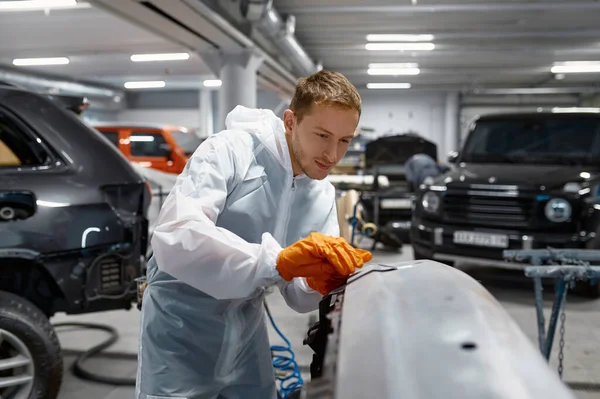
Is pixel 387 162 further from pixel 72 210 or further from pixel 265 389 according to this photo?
pixel 265 389

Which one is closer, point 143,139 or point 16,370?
point 16,370

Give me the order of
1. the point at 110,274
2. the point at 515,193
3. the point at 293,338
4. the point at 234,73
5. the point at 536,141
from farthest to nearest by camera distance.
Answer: the point at 234,73
the point at 536,141
the point at 515,193
the point at 293,338
the point at 110,274

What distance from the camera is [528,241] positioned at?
4.67m

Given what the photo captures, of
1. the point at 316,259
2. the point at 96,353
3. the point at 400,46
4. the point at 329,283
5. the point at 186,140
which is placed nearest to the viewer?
the point at 316,259

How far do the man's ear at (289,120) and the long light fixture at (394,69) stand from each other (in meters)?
12.7

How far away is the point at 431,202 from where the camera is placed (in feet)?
17.3

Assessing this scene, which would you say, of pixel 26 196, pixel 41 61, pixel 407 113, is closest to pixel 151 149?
pixel 41 61

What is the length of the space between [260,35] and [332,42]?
3147mm

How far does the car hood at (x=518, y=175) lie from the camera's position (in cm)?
475

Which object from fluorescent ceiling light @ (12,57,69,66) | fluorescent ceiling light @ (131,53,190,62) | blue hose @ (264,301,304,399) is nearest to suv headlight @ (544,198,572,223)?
blue hose @ (264,301,304,399)

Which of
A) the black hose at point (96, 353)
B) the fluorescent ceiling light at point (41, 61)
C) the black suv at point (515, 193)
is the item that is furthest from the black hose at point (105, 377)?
the fluorescent ceiling light at point (41, 61)

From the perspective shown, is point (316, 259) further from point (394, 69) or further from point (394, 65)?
point (394, 69)

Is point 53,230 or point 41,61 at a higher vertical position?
point 41,61

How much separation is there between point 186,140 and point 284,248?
8.95 meters
